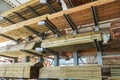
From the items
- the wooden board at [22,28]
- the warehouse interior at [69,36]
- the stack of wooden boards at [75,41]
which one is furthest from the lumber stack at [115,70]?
the wooden board at [22,28]

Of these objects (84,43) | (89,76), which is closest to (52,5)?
(84,43)

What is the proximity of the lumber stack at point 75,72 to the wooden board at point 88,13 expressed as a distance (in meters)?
1.13

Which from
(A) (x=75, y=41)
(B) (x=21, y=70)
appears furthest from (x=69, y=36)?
(B) (x=21, y=70)

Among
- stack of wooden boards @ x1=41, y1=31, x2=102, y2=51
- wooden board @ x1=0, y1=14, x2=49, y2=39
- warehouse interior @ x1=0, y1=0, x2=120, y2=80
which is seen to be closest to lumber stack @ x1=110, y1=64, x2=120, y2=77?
warehouse interior @ x1=0, y1=0, x2=120, y2=80

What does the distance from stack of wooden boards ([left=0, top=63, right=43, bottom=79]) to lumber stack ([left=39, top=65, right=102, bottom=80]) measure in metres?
0.28

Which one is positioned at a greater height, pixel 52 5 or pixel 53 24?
pixel 52 5

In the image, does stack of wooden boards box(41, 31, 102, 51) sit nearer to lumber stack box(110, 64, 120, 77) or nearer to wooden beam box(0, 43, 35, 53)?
wooden beam box(0, 43, 35, 53)

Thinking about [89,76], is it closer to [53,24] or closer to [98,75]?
[98,75]

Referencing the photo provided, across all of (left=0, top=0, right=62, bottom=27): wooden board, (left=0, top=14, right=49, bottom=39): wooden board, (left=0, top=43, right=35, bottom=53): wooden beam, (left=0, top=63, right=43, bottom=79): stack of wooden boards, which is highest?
(left=0, top=0, right=62, bottom=27): wooden board

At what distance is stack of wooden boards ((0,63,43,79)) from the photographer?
3.37m

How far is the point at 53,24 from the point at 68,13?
656 mm

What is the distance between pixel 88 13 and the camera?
119 inches

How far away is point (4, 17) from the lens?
15.0 ft

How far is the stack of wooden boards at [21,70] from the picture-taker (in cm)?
337
